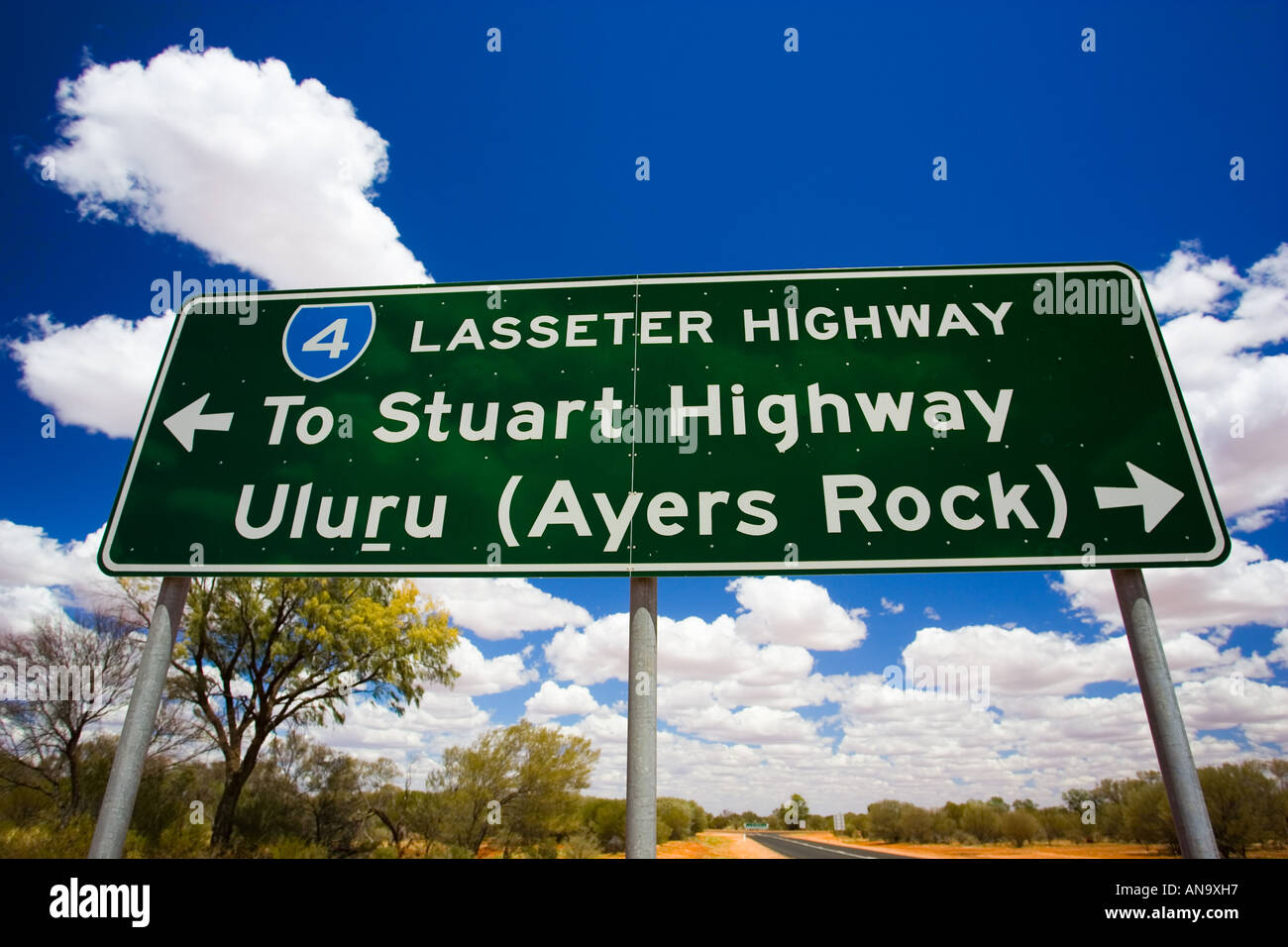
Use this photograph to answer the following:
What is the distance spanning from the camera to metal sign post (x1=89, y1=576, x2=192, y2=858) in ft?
10.5

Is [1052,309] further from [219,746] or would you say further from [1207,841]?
[219,746]

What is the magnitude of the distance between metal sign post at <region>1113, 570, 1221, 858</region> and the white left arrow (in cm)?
470

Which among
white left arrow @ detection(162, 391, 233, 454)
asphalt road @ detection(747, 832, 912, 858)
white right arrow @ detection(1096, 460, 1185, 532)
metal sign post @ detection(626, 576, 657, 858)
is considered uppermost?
white left arrow @ detection(162, 391, 233, 454)

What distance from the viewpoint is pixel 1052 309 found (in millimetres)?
3805

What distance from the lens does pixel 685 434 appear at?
141 inches

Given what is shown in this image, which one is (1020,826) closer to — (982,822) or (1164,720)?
(982,822)

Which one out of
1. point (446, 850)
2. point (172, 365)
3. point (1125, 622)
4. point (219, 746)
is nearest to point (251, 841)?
point (219, 746)

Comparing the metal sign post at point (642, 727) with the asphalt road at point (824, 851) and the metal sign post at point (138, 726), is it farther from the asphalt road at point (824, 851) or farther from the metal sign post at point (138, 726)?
the asphalt road at point (824, 851)

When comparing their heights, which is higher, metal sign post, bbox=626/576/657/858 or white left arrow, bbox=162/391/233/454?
white left arrow, bbox=162/391/233/454

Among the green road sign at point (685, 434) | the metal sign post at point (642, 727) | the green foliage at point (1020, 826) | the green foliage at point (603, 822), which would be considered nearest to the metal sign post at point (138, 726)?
the green road sign at point (685, 434)

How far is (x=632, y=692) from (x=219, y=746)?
66.0 ft

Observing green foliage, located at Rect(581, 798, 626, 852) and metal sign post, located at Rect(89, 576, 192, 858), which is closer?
metal sign post, located at Rect(89, 576, 192, 858)

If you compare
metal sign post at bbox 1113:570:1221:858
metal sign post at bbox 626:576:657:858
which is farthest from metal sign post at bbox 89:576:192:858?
metal sign post at bbox 1113:570:1221:858

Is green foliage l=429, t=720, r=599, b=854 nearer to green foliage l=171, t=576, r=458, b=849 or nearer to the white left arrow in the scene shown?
green foliage l=171, t=576, r=458, b=849
